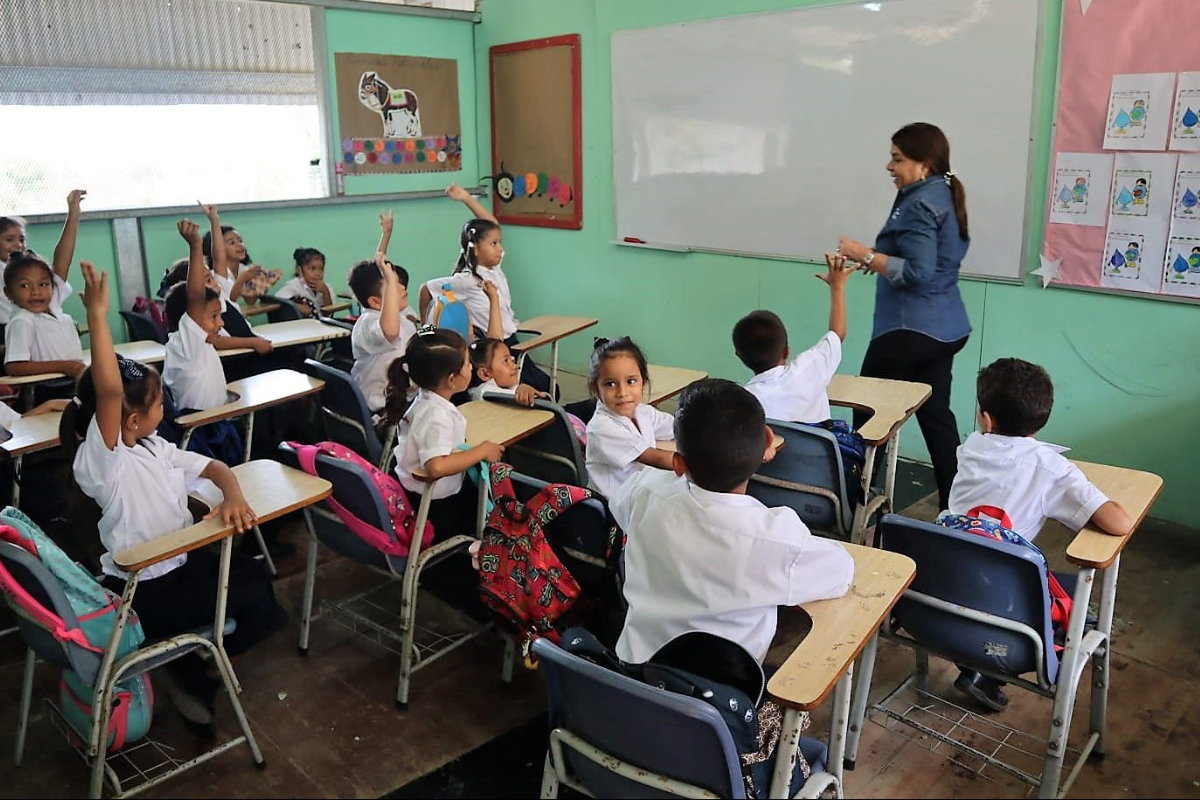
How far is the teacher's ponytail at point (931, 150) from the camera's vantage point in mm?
3244

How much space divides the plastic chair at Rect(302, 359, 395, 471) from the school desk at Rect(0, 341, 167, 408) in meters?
0.67

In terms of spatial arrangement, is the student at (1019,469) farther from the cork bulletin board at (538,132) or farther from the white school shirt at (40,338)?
the cork bulletin board at (538,132)

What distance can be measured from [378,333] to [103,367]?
5.16 feet

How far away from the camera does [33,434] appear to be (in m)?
2.79

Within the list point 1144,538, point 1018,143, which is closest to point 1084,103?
point 1018,143

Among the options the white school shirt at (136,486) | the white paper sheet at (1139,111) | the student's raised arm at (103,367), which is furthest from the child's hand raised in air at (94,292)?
the white paper sheet at (1139,111)

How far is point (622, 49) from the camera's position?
17.3ft

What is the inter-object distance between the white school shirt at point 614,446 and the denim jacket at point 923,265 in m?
1.32

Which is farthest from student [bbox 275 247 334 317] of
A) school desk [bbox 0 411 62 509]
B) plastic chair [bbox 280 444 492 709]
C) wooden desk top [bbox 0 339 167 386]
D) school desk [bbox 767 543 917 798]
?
school desk [bbox 767 543 917 798]

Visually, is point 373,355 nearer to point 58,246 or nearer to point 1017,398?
point 58,246

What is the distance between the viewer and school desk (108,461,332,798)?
1928 millimetres

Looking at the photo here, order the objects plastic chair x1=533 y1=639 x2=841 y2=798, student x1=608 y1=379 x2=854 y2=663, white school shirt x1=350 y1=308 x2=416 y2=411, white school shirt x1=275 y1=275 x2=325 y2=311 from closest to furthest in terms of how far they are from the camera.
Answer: plastic chair x1=533 y1=639 x2=841 y2=798 < student x1=608 y1=379 x2=854 y2=663 < white school shirt x1=350 y1=308 x2=416 y2=411 < white school shirt x1=275 y1=275 x2=325 y2=311

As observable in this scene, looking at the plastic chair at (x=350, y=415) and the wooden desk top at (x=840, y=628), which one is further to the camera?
the plastic chair at (x=350, y=415)

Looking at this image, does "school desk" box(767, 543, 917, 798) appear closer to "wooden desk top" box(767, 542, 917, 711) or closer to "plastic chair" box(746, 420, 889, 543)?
"wooden desk top" box(767, 542, 917, 711)
